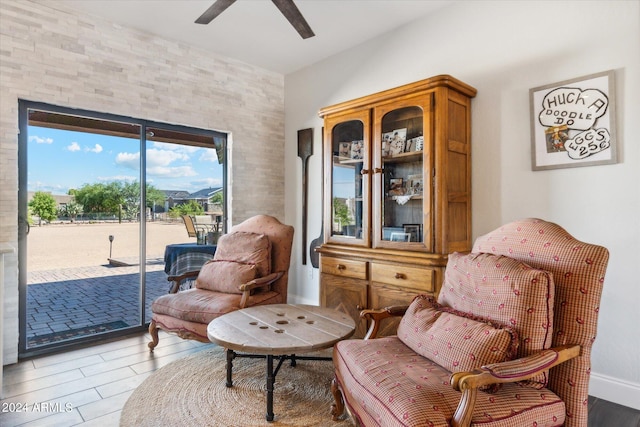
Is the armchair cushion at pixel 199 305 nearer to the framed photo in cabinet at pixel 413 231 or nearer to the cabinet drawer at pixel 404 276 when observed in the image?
the cabinet drawer at pixel 404 276

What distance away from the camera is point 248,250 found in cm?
319

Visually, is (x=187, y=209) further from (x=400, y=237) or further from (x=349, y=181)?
(x=400, y=237)

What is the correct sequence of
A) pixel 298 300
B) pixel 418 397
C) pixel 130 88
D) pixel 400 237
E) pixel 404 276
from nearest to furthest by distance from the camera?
1. pixel 418 397
2. pixel 404 276
3. pixel 400 237
4. pixel 130 88
5. pixel 298 300

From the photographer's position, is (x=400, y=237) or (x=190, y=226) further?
(x=190, y=226)

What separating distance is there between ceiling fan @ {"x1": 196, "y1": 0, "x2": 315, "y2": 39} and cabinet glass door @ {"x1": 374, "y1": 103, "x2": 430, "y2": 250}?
32.5 inches

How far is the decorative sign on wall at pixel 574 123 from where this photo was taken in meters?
2.23

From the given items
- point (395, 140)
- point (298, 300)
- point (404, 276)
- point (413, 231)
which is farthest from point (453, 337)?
point (298, 300)

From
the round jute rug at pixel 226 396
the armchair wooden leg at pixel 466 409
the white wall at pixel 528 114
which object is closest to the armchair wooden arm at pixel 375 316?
the round jute rug at pixel 226 396

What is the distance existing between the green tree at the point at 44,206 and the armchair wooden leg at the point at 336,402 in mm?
2691

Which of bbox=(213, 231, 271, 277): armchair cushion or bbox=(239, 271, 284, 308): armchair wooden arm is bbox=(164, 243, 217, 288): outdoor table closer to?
bbox=(213, 231, 271, 277): armchair cushion

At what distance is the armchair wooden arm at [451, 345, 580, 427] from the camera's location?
4.06 ft

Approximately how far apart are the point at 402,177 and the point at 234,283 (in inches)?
60.6

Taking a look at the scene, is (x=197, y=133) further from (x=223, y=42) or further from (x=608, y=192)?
(x=608, y=192)

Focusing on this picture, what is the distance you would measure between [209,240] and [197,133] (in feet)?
3.74
